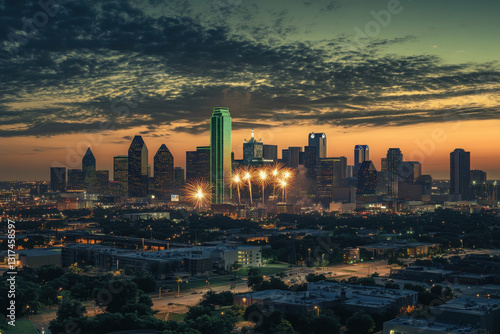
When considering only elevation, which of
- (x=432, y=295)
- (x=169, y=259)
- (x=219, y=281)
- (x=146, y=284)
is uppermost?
(x=169, y=259)

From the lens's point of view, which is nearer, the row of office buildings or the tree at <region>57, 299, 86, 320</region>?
the tree at <region>57, 299, 86, 320</region>

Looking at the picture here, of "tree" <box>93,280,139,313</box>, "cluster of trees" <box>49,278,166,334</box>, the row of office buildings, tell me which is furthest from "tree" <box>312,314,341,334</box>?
the row of office buildings

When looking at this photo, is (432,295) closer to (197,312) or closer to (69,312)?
(197,312)

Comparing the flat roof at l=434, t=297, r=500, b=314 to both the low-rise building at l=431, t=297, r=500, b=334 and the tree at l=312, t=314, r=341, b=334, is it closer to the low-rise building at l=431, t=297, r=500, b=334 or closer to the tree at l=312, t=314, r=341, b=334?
the low-rise building at l=431, t=297, r=500, b=334

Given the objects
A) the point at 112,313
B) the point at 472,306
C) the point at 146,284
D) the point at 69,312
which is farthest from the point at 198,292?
the point at 472,306

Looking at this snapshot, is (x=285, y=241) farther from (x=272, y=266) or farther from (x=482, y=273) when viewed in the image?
(x=482, y=273)

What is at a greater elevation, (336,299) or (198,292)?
(336,299)

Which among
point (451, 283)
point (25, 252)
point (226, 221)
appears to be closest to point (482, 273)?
point (451, 283)

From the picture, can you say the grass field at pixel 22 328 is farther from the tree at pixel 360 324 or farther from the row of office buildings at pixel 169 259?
the row of office buildings at pixel 169 259
